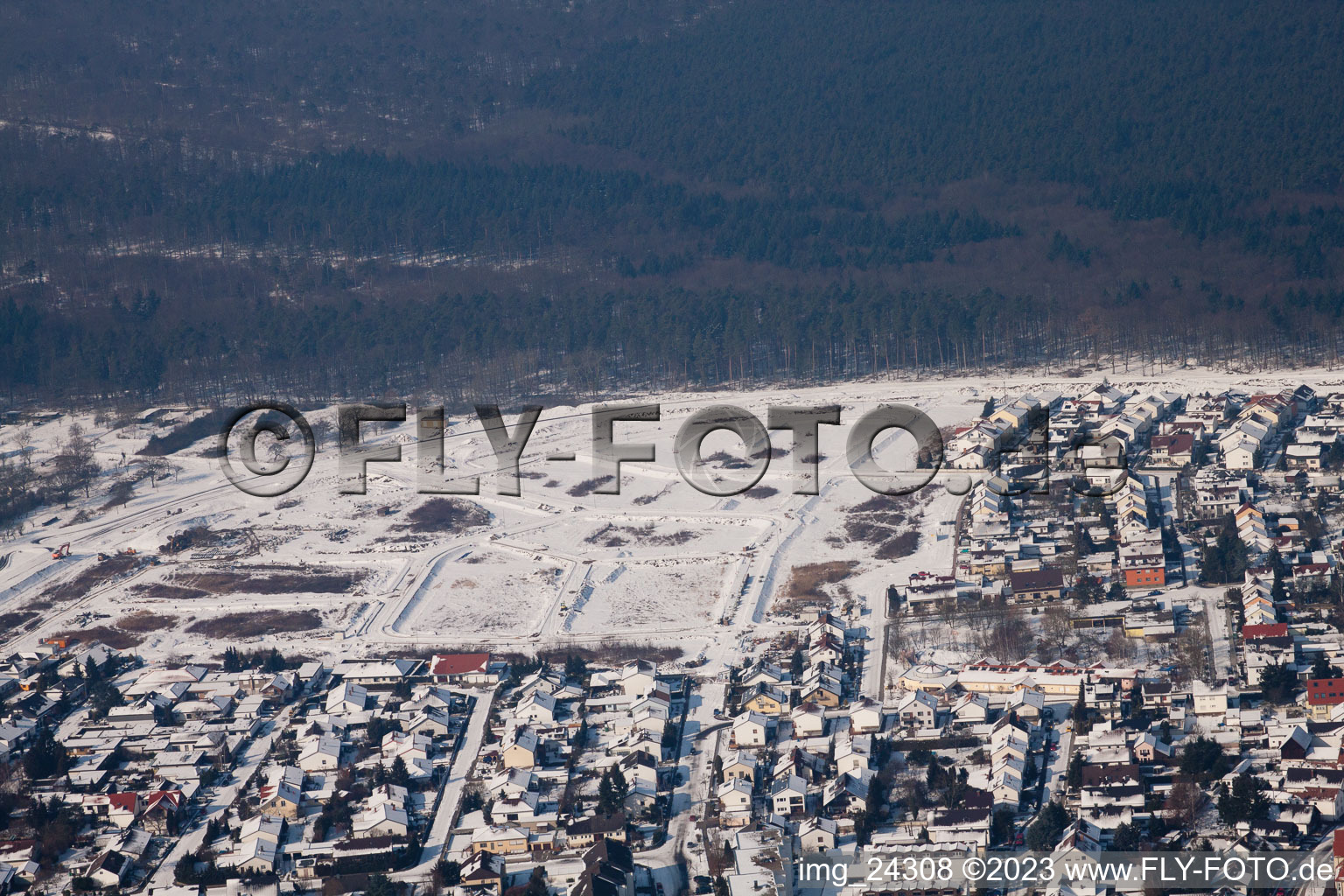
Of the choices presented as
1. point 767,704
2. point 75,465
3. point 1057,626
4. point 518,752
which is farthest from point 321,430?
point 1057,626

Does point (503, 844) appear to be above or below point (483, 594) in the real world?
below

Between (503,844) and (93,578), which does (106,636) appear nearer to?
(93,578)

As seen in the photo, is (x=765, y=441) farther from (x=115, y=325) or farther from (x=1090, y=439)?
(x=115, y=325)

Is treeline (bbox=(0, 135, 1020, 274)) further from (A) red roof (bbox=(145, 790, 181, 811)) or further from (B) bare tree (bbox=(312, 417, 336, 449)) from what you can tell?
(A) red roof (bbox=(145, 790, 181, 811))

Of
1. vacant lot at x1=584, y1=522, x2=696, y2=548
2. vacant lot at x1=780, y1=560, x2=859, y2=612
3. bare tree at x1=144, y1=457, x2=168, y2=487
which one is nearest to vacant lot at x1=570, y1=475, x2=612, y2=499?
vacant lot at x1=584, y1=522, x2=696, y2=548

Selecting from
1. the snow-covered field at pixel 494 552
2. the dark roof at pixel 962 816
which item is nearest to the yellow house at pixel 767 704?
the snow-covered field at pixel 494 552

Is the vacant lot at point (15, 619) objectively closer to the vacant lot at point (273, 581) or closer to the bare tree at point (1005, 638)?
the vacant lot at point (273, 581)
